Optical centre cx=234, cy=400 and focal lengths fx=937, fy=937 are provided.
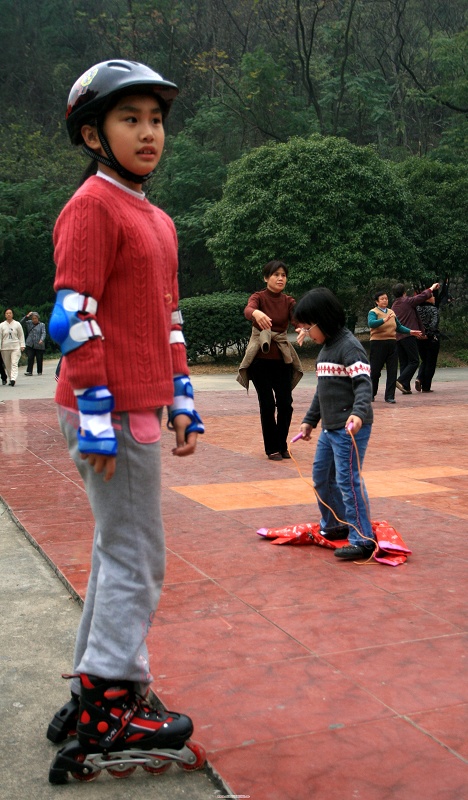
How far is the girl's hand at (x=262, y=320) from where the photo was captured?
7918 millimetres

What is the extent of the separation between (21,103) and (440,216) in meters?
25.2

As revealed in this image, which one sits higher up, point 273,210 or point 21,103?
point 21,103

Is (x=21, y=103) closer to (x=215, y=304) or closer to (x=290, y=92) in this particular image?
(x=290, y=92)

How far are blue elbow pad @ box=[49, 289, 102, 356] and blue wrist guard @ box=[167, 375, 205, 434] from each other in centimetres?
41

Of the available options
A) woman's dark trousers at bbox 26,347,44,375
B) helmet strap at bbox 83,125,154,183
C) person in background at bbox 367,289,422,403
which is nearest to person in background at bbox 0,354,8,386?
woman's dark trousers at bbox 26,347,44,375

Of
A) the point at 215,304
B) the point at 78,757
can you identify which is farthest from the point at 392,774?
the point at 215,304

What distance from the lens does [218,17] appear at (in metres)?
40.4

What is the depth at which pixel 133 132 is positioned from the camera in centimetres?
265

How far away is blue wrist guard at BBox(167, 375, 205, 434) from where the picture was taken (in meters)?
2.82

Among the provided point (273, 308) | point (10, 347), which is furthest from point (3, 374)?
point (273, 308)

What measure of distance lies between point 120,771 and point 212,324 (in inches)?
814

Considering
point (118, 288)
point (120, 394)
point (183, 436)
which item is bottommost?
point (183, 436)

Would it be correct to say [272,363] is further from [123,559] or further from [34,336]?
[34,336]

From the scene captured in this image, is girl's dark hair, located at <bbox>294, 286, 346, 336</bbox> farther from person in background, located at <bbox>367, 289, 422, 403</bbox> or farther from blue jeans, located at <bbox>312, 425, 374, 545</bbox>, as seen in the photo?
person in background, located at <bbox>367, 289, 422, 403</bbox>
